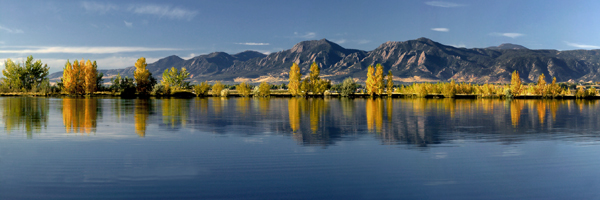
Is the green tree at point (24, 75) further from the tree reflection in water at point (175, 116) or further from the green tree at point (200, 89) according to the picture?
the tree reflection in water at point (175, 116)

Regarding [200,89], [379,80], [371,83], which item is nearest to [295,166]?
[371,83]

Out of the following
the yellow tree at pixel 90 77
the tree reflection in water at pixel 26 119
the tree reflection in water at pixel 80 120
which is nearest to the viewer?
the tree reflection in water at pixel 80 120

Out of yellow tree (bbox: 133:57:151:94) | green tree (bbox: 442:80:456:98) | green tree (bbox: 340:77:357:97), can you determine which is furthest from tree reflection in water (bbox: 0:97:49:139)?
green tree (bbox: 442:80:456:98)

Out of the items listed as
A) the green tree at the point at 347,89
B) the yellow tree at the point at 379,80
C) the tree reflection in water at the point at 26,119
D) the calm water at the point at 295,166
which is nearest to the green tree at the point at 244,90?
the green tree at the point at 347,89

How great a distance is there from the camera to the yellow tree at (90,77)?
110062mm

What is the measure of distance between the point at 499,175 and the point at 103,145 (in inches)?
626

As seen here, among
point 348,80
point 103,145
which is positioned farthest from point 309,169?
point 348,80

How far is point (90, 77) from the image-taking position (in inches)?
4345

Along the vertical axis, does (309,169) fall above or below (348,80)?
below

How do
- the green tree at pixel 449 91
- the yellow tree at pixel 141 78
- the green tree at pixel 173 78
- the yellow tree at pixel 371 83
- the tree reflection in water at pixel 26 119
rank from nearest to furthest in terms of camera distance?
the tree reflection in water at pixel 26 119 < the yellow tree at pixel 141 78 < the yellow tree at pixel 371 83 < the green tree at pixel 449 91 < the green tree at pixel 173 78

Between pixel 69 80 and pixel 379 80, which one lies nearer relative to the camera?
pixel 69 80

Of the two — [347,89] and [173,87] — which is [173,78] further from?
[347,89]

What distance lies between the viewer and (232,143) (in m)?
17.8

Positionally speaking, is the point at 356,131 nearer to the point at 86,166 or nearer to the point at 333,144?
the point at 333,144
